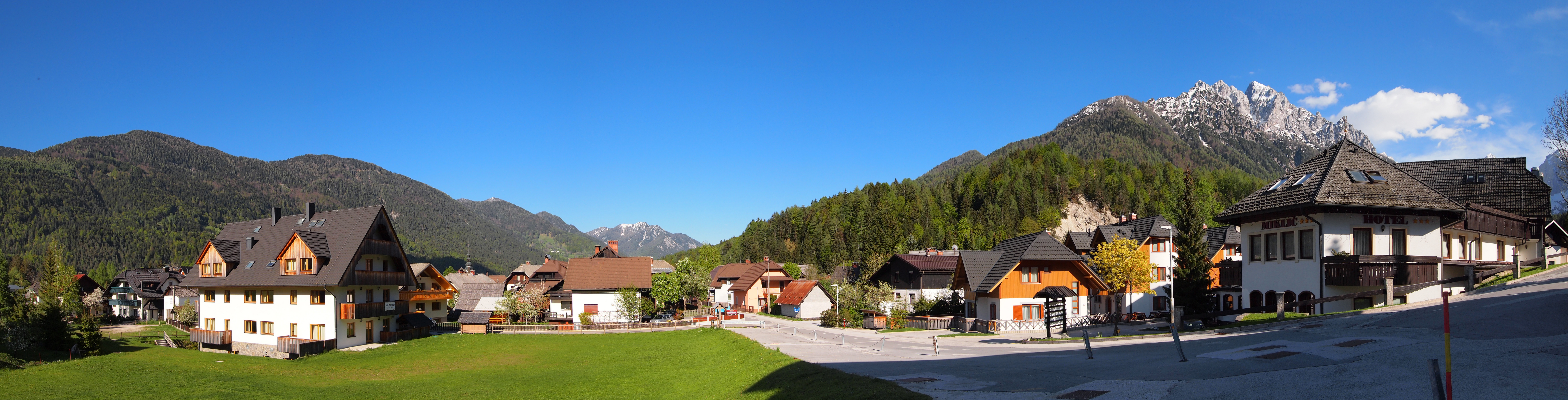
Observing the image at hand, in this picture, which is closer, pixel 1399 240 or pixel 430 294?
pixel 1399 240

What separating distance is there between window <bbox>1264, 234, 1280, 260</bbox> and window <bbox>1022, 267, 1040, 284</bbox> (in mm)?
14635

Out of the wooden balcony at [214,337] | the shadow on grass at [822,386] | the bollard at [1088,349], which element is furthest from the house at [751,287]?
the bollard at [1088,349]

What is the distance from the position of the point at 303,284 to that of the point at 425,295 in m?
17.8

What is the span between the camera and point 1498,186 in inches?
1534

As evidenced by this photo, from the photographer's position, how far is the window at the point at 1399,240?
104ft

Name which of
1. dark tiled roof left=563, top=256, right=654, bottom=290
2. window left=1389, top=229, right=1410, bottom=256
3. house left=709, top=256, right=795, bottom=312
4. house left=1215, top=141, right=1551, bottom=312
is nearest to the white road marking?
house left=1215, top=141, right=1551, bottom=312

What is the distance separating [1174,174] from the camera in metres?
167

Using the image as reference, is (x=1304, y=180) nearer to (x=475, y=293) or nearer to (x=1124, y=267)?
(x=1124, y=267)

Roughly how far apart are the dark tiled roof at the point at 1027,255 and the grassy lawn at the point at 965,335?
3390mm

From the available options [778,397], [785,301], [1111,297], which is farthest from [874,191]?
[778,397]

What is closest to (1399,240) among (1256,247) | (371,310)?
(1256,247)

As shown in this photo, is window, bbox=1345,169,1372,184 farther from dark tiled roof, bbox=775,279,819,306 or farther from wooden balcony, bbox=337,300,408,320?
wooden balcony, bbox=337,300,408,320

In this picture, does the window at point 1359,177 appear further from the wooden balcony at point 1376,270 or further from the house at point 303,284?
the house at point 303,284

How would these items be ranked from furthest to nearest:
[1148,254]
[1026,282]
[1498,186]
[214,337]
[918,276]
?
[918,276] < [1148,254] < [214,337] < [1026,282] < [1498,186]
